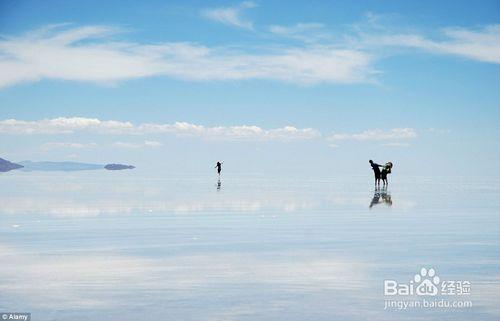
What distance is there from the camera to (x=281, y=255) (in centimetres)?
1543

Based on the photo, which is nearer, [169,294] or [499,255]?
[169,294]

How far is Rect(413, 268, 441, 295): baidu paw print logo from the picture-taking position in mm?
11461

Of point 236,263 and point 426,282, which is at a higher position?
point 236,263

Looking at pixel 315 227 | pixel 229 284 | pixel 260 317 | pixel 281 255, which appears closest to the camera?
pixel 260 317

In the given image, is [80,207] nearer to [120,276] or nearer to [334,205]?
[334,205]

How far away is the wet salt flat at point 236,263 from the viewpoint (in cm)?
1022

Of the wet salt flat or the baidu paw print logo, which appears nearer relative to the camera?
the wet salt flat

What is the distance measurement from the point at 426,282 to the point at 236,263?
3.99m

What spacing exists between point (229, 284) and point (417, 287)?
3223mm

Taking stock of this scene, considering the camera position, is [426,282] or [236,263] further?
[236,263]

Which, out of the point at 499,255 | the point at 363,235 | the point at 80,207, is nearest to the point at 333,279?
the point at 499,255

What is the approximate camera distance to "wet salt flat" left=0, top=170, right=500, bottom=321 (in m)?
10.2

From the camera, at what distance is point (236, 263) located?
14.1m

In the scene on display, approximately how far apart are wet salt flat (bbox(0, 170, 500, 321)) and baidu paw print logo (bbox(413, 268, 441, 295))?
0.71ft
